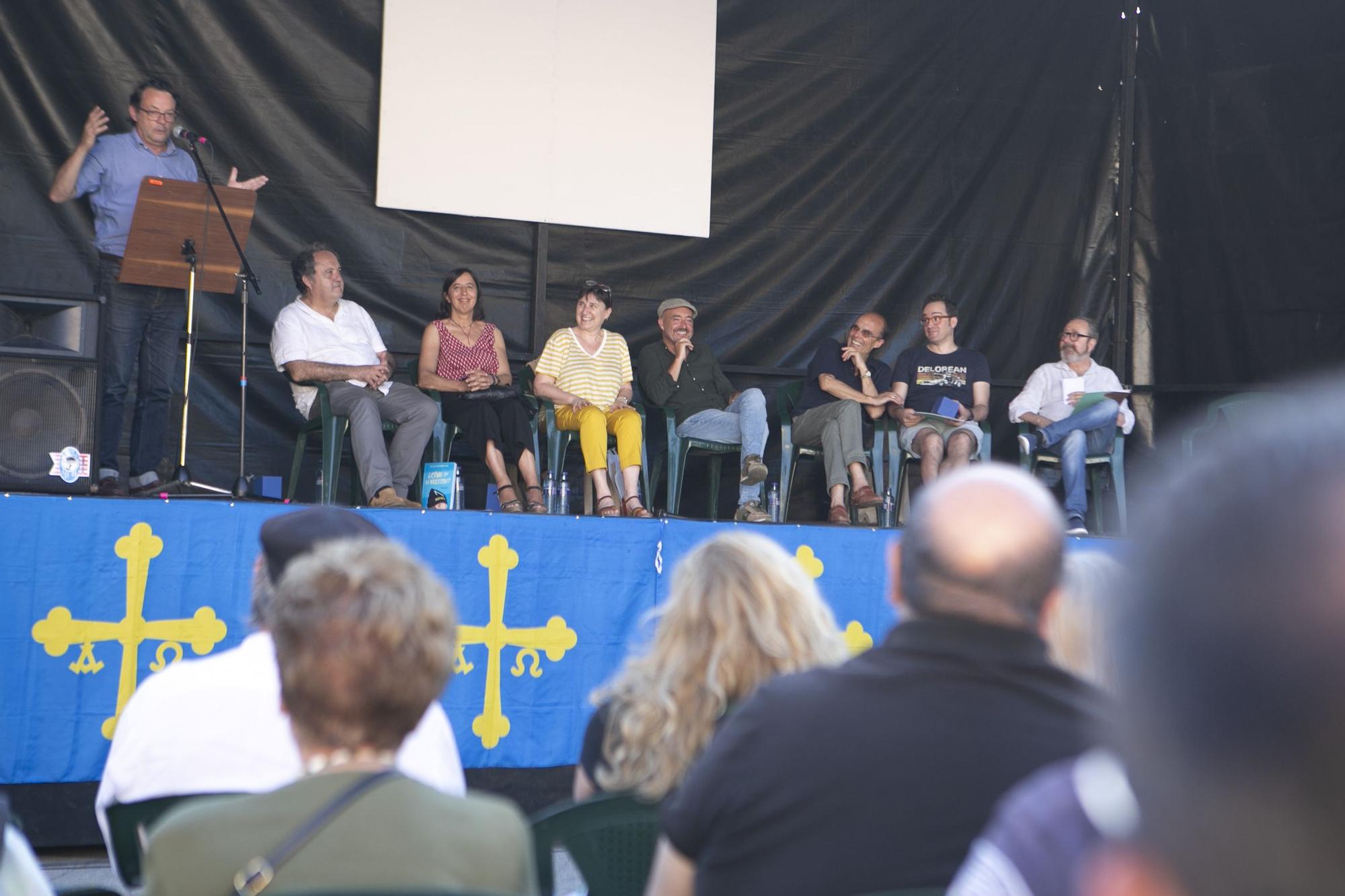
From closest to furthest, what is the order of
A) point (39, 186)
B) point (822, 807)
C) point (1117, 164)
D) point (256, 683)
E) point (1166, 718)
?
point (1166, 718), point (822, 807), point (256, 683), point (39, 186), point (1117, 164)

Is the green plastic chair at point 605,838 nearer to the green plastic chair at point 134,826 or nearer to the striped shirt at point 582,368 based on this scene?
the green plastic chair at point 134,826

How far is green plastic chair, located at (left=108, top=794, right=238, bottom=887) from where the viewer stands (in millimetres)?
1755

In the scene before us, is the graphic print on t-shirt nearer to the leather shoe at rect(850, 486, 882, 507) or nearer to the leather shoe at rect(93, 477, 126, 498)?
the leather shoe at rect(850, 486, 882, 507)

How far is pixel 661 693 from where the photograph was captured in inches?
72.5

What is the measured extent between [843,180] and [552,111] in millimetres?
1680

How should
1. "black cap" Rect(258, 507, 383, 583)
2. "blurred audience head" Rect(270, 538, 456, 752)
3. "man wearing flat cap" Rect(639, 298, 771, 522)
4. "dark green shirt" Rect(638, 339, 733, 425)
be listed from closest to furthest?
"blurred audience head" Rect(270, 538, 456, 752) → "black cap" Rect(258, 507, 383, 583) → "man wearing flat cap" Rect(639, 298, 771, 522) → "dark green shirt" Rect(638, 339, 733, 425)

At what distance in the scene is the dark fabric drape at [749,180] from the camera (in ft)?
19.6

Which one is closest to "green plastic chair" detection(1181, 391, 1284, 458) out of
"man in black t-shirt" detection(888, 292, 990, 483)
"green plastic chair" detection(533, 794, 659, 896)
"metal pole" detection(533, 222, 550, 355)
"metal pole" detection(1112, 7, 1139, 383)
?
"metal pole" detection(1112, 7, 1139, 383)

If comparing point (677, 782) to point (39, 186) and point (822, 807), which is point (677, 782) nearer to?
point (822, 807)

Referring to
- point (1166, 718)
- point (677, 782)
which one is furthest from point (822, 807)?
point (1166, 718)

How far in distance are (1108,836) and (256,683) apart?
152 cm

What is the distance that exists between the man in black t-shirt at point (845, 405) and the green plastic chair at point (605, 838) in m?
3.92

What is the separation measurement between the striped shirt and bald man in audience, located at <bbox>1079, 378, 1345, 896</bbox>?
18.1 feet

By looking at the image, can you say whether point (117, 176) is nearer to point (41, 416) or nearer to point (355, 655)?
point (41, 416)
